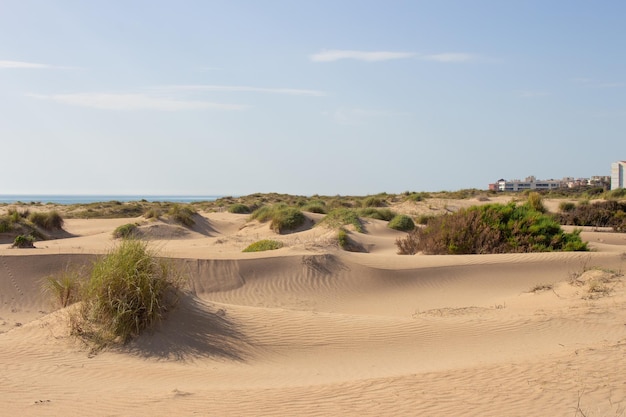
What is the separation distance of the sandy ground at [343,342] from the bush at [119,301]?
10.7 inches

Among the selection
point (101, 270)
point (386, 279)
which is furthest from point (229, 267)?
point (101, 270)

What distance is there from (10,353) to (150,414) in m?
3.47

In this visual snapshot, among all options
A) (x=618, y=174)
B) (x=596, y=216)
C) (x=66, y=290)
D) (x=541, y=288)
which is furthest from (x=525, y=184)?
(x=66, y=290)

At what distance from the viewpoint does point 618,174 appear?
236 feet

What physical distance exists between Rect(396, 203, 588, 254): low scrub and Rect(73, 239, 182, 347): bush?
33.8 feet

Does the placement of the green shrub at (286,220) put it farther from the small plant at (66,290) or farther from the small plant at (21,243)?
the small plant at (66,290)

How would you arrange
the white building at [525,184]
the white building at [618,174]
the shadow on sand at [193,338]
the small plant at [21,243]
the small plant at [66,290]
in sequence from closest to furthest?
the shadow on sand at [193,338], the small plant at [66,290], the small plant at [21,243], the white building at [618,174], the white building at [525,184]

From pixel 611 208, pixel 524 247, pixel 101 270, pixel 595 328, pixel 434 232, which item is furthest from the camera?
pixel 611 208

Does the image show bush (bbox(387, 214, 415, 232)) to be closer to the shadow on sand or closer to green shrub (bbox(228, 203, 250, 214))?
green shrub (bbox(228, 203, 250, 214))

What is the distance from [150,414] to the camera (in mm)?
5969

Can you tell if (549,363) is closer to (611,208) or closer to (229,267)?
(229,267)

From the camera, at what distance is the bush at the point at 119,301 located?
8.76 m

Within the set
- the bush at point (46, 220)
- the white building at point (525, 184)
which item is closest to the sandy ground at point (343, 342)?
the bush at point (46, 220)

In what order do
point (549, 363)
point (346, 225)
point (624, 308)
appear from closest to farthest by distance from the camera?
1. point (549, 363)
2. point (624, 308)
3. point (346, 225)
